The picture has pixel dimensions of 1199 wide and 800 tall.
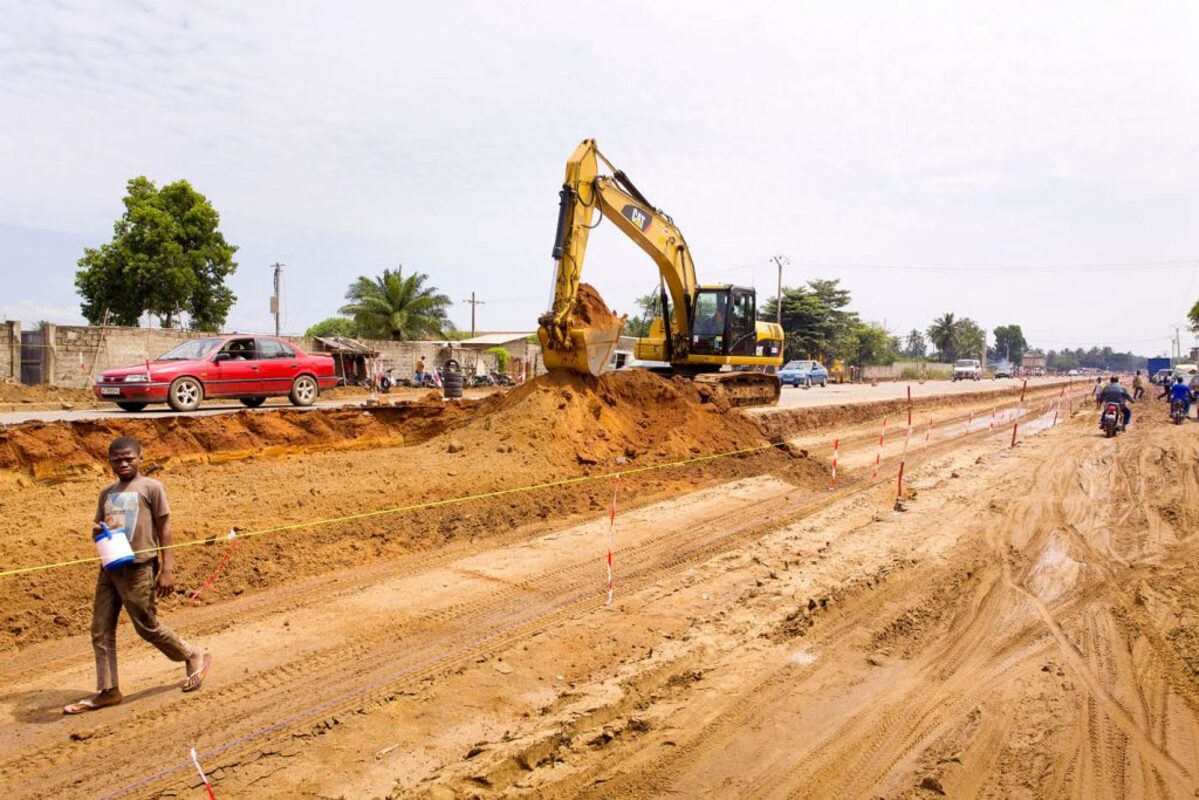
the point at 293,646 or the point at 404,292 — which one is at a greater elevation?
the point at 404,292

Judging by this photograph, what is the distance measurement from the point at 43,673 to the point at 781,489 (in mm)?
9764

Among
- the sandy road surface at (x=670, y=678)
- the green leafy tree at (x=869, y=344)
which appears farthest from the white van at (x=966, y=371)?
the sandy road surface at (x=670, y=678)

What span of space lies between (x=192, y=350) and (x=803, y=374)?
35340 millimetres

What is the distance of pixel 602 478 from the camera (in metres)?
11.8

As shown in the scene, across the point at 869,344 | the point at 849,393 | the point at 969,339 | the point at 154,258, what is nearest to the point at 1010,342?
the point at 969,339

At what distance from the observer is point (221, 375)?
16.0 m

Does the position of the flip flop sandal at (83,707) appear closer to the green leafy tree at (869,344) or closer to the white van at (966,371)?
the white van at (966,371)

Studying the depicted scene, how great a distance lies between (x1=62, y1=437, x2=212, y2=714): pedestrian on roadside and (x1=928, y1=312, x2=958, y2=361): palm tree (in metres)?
124

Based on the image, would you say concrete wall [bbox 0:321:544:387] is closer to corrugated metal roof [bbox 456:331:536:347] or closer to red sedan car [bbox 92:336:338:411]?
red sedan car [bbox 92:336:338:411]

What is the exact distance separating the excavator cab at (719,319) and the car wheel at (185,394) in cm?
1202

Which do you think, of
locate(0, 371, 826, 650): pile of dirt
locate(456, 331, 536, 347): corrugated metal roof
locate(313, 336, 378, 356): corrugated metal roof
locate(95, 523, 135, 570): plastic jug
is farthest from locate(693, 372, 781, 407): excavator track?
locate(456, 331, 536, 347): corrugated metal roof

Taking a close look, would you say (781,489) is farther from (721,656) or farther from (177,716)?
(177,716)

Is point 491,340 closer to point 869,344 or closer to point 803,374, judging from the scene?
point 803,374

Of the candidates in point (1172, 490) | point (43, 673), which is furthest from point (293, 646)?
point (1172, 490)
